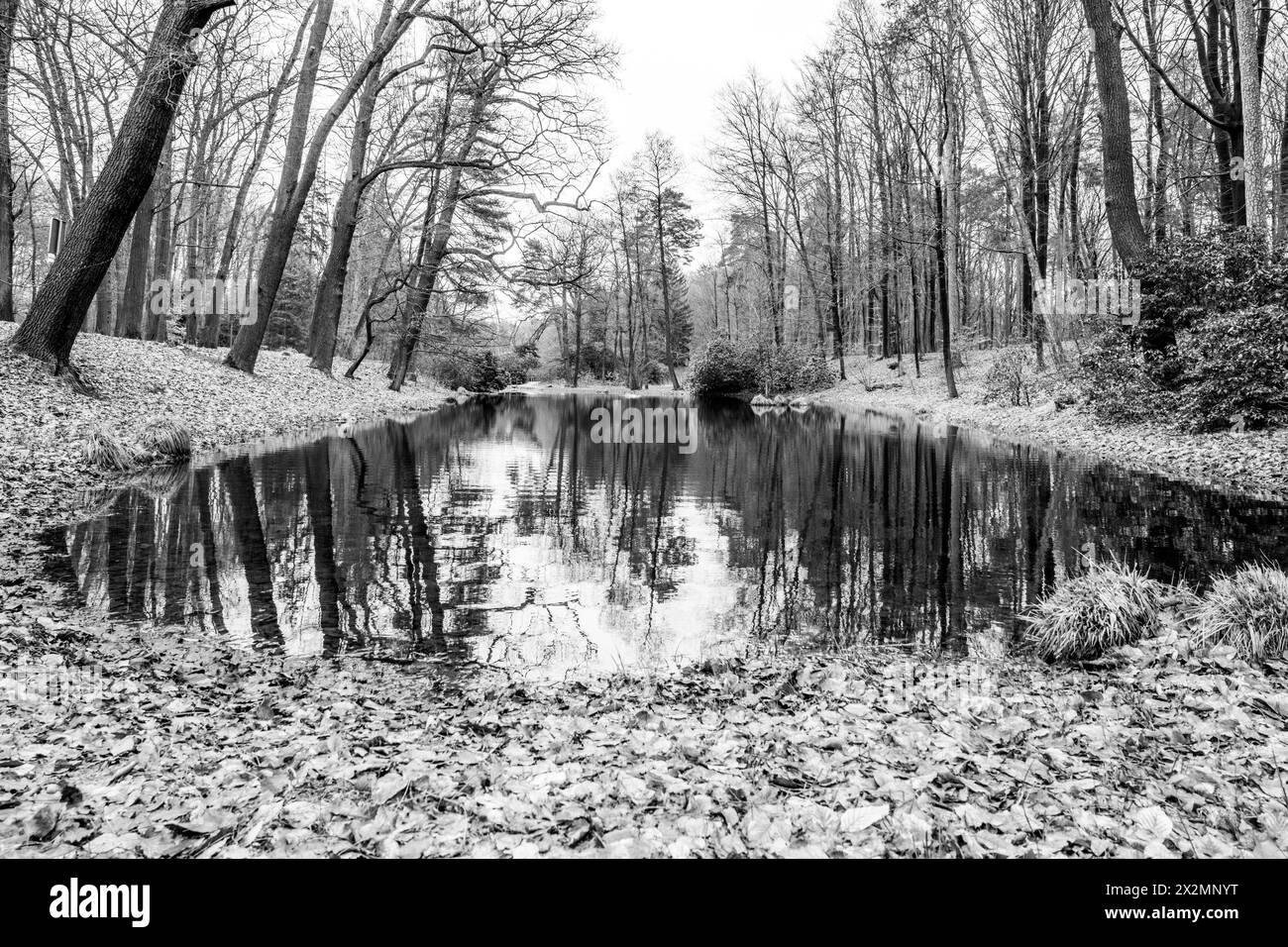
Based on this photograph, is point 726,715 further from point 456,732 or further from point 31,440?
point 31,440

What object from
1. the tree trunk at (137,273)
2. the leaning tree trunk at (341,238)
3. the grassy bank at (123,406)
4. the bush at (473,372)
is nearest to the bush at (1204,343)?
the grassy bank at (123,406)

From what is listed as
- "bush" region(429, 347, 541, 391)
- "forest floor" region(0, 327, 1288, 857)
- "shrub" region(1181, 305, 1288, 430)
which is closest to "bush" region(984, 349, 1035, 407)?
"shrub" region(1181, 305, 1288, 430)

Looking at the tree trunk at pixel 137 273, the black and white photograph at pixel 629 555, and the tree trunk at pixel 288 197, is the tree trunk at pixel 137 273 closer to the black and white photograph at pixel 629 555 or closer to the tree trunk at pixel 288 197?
the black and white photograph at pixel 629 555

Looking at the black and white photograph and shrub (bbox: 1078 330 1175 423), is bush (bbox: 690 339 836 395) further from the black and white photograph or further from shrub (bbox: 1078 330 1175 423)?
shrub (bbox: 1078 330 1175 423)

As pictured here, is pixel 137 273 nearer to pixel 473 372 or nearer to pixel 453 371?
pixel 453 371

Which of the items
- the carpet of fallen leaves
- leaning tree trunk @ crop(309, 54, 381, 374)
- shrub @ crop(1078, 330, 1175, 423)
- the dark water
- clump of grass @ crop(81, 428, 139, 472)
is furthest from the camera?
leaning tree trunk @ crop(309, 54, 381, 374)

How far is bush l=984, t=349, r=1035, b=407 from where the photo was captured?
1967 centimetres

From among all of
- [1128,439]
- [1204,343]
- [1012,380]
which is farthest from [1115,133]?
[1012,380]

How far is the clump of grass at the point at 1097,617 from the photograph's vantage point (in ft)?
15.1

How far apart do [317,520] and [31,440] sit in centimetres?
413

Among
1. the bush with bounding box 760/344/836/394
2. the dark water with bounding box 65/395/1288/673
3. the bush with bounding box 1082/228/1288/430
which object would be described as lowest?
the dark water with bounding box 65/395/1288/673

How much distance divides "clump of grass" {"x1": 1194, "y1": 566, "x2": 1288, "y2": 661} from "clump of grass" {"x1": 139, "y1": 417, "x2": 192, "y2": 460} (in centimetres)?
1184

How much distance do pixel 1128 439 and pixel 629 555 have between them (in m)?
10.8

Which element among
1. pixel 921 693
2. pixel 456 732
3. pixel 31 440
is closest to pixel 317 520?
pixel 31 440
